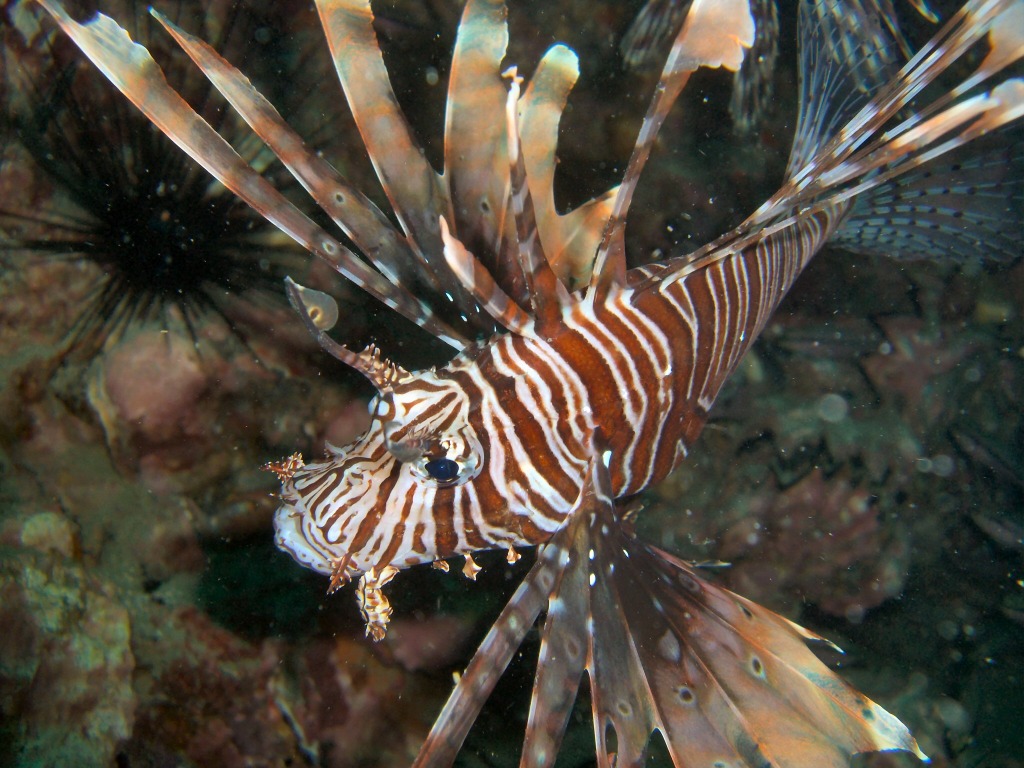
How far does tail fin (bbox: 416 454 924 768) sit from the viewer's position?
2061mm

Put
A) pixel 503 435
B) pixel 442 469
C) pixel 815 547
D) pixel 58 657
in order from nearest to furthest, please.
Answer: pixel 442 469 → pixel 503 435 → pixel 58 657 → pixel 815 547

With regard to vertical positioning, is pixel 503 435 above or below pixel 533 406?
below

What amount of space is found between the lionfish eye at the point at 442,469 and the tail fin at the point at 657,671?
16.9 inches

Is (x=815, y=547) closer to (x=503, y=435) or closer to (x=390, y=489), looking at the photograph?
(x=503, y=435)

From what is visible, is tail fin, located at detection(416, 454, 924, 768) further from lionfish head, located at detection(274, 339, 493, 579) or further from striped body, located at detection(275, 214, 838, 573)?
lionfish head, located at detection(274, 339, 493, 579)

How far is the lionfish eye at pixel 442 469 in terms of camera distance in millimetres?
2264

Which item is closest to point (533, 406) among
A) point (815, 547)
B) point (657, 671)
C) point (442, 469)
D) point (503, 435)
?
point (503, 435)

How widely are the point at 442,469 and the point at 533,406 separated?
1.32 ft

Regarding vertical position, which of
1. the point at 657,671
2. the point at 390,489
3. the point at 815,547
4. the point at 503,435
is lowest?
the point at 657,671

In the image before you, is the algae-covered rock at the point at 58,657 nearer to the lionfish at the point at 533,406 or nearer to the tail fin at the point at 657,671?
the lionfish at the point at 533,406

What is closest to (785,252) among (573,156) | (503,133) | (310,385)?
(573,156)

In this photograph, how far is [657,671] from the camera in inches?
92.0

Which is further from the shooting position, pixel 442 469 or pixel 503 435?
pixel 503 435

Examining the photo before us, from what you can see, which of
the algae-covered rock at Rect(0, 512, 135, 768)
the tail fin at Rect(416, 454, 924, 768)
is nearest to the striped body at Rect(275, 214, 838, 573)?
the tail fin at Rect(416, 454, 924, 768)
